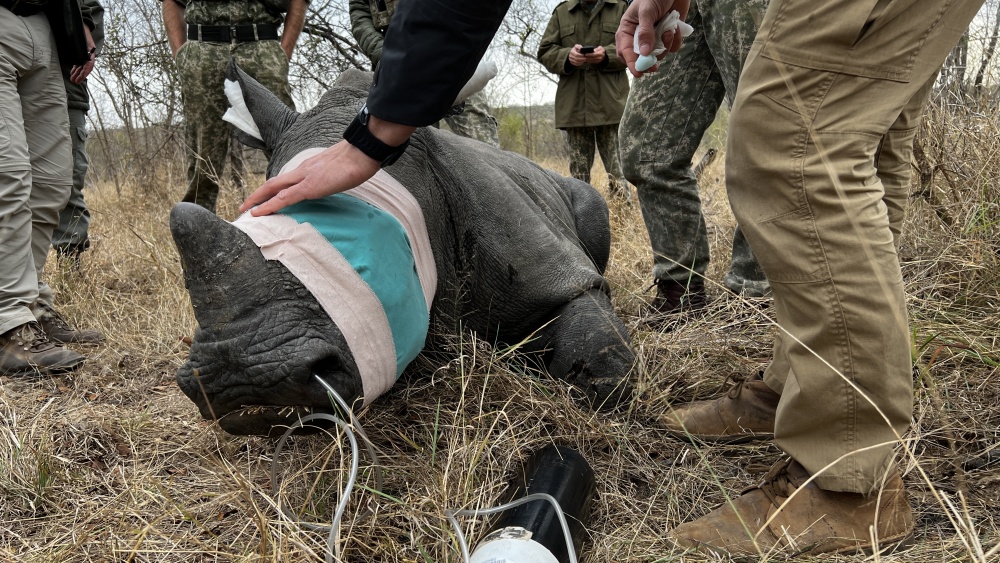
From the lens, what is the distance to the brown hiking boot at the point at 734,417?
2584 mm

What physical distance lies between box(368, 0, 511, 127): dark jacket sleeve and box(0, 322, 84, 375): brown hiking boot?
108 inches

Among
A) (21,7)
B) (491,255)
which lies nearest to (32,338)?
(21,7)

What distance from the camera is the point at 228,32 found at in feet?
18.6

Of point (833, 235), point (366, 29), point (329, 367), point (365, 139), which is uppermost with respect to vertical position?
point (365, 139)

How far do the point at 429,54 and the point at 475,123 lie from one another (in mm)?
3640

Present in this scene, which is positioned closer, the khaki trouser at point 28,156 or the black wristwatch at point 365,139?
the black wristwatch at point 365,139

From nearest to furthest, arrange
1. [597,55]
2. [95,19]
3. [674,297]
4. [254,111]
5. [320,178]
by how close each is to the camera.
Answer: [320,178]
[254,111]
[674,297]
[95,19]
[597,55]

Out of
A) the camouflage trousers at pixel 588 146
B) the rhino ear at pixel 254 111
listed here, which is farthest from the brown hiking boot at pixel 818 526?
the camouflage trousers at pixel 588 146

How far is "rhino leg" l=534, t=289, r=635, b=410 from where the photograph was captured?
2707mm

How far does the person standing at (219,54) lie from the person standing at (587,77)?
3221 millimetres

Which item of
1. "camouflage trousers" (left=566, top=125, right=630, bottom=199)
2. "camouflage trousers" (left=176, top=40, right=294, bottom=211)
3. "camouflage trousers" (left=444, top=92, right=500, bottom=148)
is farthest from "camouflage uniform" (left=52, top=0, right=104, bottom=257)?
"camouflage trousers" (left=566, top=125, right=630, bottom=199)

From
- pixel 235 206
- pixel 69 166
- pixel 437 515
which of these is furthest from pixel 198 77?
pixel 437 515

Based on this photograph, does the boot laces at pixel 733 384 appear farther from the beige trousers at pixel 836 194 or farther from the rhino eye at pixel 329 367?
the rhino eye at pixel 329 367

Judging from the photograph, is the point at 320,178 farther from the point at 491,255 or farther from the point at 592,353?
the point at 592,353
